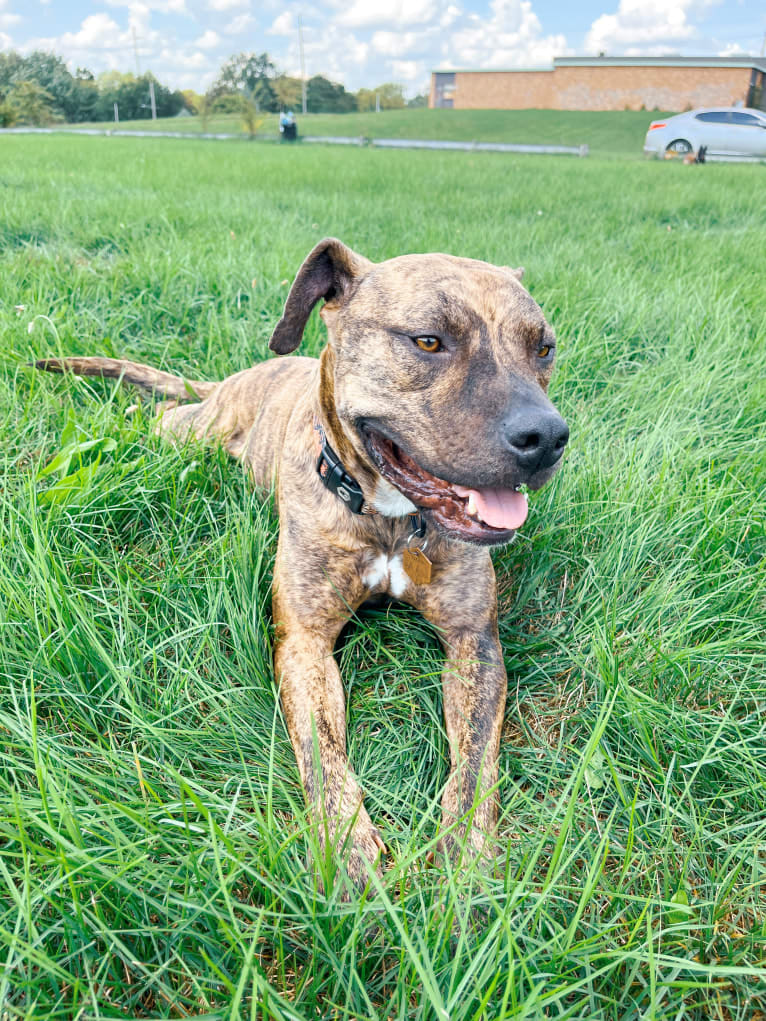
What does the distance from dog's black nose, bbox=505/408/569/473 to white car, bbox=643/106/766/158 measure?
85.4 ft

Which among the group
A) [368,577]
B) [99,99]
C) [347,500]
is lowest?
[368,577]

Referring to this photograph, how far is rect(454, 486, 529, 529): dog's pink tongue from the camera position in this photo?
1935 mm

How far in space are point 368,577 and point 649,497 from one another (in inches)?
47.3

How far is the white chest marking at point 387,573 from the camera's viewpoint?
2.23m

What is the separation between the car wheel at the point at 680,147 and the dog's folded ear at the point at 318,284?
2581cm

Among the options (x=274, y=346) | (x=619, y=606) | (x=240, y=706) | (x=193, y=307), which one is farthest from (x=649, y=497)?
(x=193, y=307)

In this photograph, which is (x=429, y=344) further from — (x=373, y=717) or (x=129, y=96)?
(x=129, y=96)

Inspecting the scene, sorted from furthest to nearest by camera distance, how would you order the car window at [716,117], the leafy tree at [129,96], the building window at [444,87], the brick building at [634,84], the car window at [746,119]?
the leafy tree at [129,96] → the building window at [444,87] → the brick building at [634,84] → the car window at [716,117] → the car window at [746,119]

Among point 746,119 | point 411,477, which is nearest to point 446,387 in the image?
point 411,477

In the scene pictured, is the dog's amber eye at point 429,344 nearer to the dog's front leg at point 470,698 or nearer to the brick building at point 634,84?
the dog's front leg at point 470,698

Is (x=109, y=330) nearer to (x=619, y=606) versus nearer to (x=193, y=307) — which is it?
(x=193, y=307)

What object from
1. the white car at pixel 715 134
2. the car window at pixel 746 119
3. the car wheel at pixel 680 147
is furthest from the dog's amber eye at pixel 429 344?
the car window at pixel 746 119

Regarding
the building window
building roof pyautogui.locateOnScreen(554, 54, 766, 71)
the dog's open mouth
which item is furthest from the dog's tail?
the building window

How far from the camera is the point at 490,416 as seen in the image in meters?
1.82
